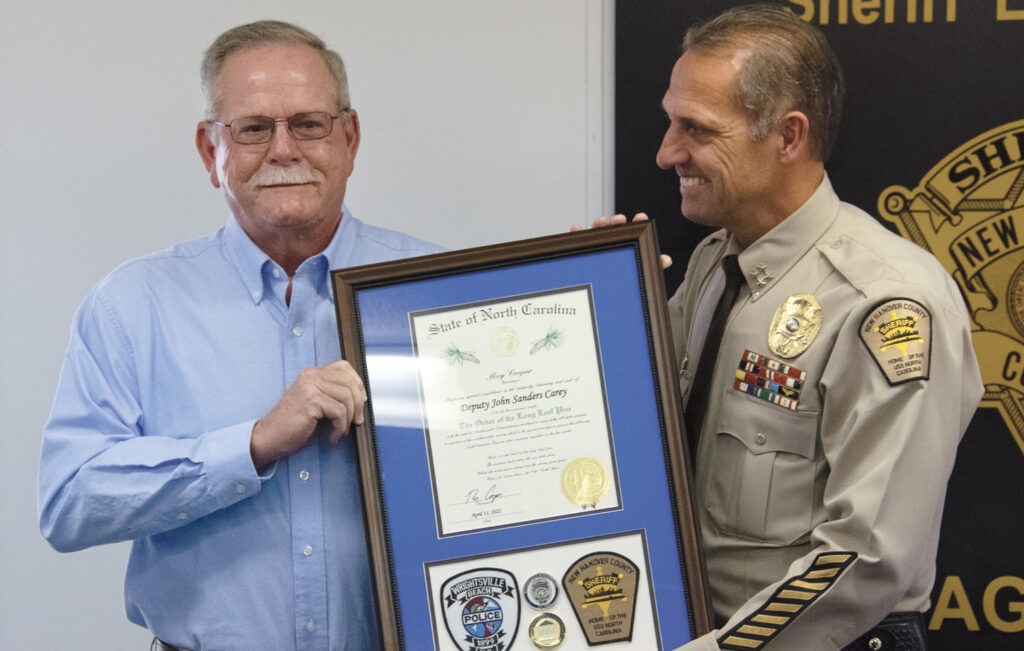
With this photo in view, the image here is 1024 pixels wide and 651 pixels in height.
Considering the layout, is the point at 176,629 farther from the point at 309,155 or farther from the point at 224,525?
the point at 309,155

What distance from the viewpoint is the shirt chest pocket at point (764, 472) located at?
5.90ft

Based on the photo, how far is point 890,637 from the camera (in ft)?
5.95

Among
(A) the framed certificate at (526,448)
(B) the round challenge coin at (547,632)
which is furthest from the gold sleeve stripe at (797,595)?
(B) the round challenge coin at (547,632)

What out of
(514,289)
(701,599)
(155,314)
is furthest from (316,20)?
(701,599)

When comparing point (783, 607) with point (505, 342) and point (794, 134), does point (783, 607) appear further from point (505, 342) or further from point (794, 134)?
point (794, 134)

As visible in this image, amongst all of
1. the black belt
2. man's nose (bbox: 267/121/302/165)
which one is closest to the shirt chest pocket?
the black belt

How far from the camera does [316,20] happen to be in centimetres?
255

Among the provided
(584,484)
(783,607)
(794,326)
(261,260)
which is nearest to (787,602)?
(783,607)

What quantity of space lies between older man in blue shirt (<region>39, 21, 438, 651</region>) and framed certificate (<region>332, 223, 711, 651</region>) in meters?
0.14

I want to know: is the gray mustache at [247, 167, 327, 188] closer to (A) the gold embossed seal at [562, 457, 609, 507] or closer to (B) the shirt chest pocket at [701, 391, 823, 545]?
(A) the gold embossed seal at [562, 457, 609, 507]

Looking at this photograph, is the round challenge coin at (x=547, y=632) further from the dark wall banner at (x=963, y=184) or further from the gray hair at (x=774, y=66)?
the dark wall banner at (x=963, y=184)

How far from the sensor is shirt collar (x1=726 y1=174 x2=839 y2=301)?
1919 mm

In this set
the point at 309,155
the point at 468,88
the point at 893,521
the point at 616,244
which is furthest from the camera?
the point at 468,88

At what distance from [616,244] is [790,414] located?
1.38 feet
